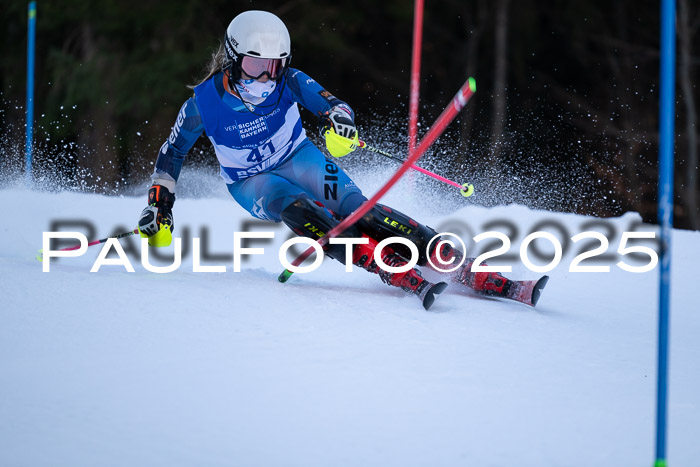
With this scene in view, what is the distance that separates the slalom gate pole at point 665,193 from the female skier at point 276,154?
147 centimetres

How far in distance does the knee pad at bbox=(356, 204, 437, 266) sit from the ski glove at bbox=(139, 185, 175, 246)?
2.79ft

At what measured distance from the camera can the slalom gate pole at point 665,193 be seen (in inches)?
67.6

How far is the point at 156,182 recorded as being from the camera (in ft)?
12.0

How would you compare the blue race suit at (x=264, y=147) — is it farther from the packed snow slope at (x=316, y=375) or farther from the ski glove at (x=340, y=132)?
the packed snow slope at (x=316, y=375)

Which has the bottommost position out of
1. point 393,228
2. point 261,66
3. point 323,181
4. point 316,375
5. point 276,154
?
point 316,375

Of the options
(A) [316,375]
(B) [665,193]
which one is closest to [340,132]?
(A) [316,375]

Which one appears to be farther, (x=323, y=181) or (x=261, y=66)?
(x=323, y=181)

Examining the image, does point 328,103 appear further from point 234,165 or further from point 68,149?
point 68,149

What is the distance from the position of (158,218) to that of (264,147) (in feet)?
1.85

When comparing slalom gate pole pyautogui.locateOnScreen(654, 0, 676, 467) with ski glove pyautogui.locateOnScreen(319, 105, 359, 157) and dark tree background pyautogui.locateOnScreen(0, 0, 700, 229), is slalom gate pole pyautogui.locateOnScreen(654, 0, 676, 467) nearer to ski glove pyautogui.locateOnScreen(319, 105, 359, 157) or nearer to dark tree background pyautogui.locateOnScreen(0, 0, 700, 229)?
ski glove pyautogui.locateOnScreen(319, 105, 359, 157)

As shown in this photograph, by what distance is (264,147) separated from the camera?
144 inches

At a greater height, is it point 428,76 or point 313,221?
point 428,76

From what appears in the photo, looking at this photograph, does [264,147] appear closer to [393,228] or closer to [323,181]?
[323,181]

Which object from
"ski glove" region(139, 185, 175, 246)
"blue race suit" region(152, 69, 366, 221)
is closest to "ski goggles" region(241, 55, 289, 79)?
"blue race suit" region(152, 69, 366, 221)
